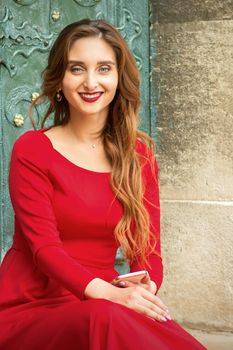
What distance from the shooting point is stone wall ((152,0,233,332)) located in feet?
16.0

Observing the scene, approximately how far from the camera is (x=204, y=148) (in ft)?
16.2

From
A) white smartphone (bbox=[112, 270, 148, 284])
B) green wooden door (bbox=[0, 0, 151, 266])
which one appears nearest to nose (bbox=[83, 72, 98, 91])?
white smartphone (bbox=[112, 270, 148, 284])

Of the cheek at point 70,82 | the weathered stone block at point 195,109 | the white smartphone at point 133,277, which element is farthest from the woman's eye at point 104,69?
the weathered stone block at point 195,109

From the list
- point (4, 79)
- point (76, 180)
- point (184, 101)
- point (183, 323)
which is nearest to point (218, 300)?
point (183, 323)

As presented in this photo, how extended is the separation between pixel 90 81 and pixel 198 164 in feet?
5.86

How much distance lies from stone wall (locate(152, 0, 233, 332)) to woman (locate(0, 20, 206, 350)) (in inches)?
56.0

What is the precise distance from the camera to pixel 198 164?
495 cm

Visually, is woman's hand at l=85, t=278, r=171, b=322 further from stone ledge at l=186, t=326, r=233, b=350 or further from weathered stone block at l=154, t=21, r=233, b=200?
weathered stone block at l=154, t=21, r=233, b=200

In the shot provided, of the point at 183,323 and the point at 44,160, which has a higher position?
the point at 44,160

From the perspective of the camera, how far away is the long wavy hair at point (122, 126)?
3.31 meters

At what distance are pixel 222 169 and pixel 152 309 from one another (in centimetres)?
198

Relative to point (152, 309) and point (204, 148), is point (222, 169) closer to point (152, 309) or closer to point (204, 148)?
point (204, 148)

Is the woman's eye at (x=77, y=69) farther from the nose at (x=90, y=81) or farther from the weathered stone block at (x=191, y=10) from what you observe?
the weathered stone block at (x=191, y=10)

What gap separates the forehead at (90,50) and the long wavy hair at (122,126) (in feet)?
0.05
